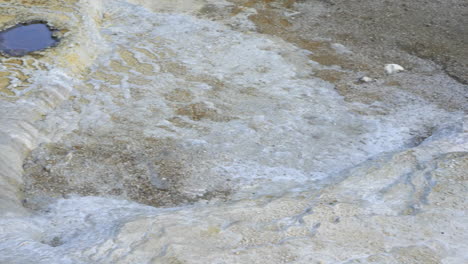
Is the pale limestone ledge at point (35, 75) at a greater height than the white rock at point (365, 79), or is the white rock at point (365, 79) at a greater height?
the pale limestone ledge at point (35, 75)

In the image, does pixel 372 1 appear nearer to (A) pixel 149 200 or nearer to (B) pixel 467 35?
(B) pixel 467 35

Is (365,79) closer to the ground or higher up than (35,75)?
Answer: closer to the ground

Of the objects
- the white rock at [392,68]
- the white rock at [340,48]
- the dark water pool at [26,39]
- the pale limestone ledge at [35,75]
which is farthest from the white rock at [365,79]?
the dark water pool at [26,39]

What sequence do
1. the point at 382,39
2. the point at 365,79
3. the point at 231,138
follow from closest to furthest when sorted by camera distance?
the point at 231,138, the point at 365,79, the point at 382,39

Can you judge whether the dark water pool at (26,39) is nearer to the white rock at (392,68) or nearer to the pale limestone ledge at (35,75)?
the pale limestone ledge at (35,75)

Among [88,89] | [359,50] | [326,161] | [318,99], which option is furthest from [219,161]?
[359,50]

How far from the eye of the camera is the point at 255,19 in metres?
6.31

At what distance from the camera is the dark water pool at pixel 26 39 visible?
496 centimetres

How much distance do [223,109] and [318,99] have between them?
2.76 ft

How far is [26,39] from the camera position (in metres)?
5.21

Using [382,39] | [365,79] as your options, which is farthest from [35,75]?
[382,39]

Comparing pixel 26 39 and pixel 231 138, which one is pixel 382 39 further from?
pixel 26 39

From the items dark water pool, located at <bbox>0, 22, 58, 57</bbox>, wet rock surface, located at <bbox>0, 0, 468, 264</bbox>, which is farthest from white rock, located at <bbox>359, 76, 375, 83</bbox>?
dark water pool, located at <bbox>0, 22, 58, 57</bbox>

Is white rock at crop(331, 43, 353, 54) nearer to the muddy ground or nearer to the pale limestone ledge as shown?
the muddy ground
